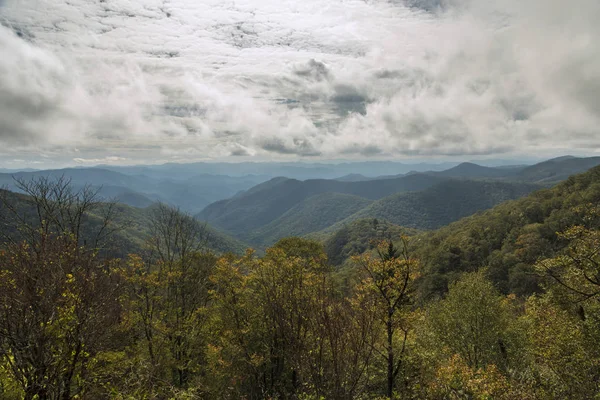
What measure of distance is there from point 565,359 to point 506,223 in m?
133

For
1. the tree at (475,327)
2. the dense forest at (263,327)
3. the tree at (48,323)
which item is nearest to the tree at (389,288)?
the dense forest at (263,327)

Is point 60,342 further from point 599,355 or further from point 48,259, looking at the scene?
point 599,355

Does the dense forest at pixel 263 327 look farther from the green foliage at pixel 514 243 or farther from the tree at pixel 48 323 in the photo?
the green foliage at pixel 514 243

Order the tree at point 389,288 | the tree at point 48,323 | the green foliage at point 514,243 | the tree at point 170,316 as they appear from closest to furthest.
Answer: the tree at point 48,323 < the tree at point 389,288 < the tree at point 170,316 < the green foliage at point 514,243

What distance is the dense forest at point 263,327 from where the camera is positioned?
10938 millimetres

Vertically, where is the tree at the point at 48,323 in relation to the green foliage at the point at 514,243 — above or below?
above

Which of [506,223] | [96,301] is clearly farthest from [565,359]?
[506,223]

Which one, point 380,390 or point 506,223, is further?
point 506,223

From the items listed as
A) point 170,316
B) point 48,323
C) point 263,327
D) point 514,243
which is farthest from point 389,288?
point 514,243

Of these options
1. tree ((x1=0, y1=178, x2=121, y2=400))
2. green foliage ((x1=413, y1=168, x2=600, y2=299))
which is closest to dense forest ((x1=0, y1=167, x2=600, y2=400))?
tree ((x1=0, y1=178, x2=121, y2=400))

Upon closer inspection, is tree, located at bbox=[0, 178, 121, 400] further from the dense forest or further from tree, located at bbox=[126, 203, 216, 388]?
tree, located at bbox=[126, 203, 216, 388]

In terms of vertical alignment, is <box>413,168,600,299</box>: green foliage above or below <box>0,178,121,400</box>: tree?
below

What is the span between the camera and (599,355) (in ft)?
57.3

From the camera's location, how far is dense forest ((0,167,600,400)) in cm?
1094
